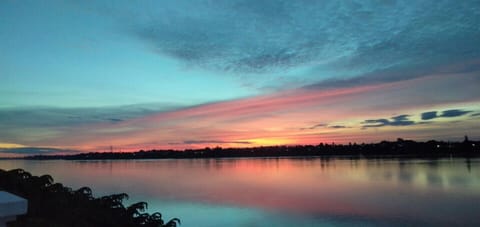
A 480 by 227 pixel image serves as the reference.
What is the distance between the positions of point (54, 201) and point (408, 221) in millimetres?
18898

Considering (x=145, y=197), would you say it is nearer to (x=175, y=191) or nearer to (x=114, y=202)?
(x=175, y=191)

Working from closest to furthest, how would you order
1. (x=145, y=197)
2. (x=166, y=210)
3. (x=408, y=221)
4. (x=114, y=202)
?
(x=114, y=202)
(x=408, y=221)
(x=166, y=210)
(x=145, y=197)

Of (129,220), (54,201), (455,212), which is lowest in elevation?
(455,212)

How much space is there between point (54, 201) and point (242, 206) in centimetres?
2051

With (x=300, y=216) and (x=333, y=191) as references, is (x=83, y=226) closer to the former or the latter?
(x=300, y=216)

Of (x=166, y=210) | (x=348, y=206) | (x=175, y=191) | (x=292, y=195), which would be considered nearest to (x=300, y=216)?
(x=348, y=206)

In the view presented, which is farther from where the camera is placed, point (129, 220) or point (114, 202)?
point (114, 202)

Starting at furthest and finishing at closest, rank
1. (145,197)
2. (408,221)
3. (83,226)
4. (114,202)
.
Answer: (145,197) → (408,221) → (114,202) → (83,226)

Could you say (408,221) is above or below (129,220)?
below

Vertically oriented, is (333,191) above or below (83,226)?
below

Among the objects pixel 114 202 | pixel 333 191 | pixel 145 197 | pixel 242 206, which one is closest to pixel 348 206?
pixel 242 206

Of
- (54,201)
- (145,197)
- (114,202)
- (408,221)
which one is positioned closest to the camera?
(54,201)

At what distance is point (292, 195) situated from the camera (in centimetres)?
3581

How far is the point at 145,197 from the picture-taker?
34.5 meters
